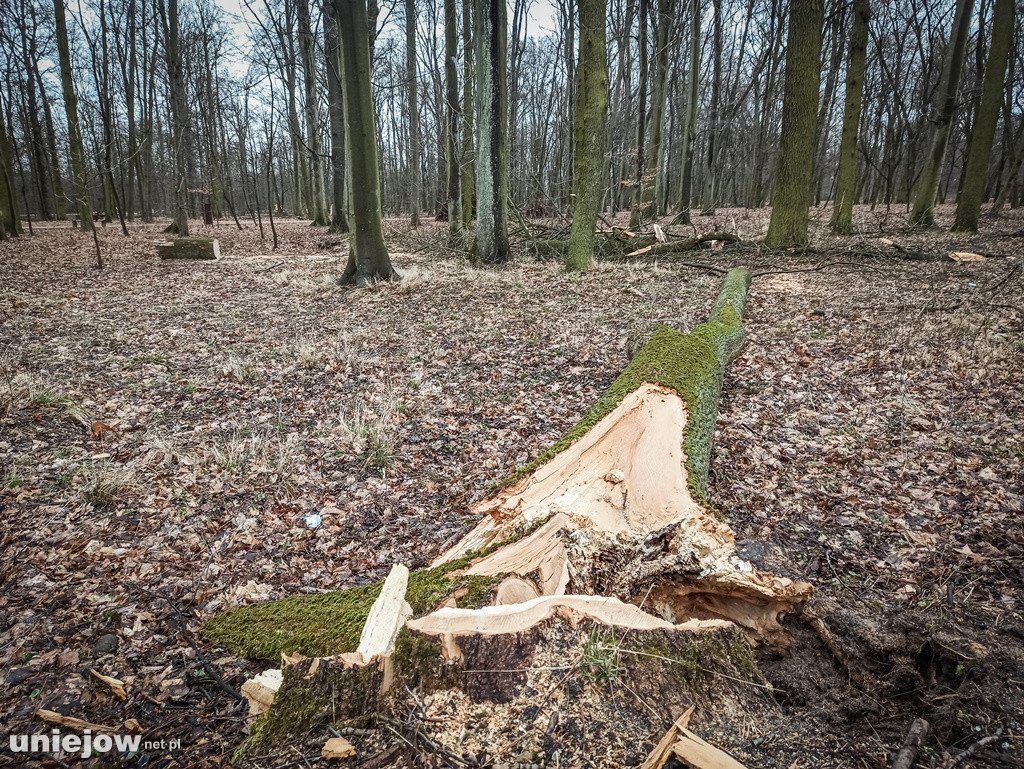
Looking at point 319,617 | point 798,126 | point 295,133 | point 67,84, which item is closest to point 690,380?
point 319,617

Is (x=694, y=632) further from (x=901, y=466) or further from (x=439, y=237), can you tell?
(x=439, y=237)

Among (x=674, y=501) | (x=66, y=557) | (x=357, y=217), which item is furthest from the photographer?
(x=357, y=217)

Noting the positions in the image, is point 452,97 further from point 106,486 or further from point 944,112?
point 106,486

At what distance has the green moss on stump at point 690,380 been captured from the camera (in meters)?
3.00

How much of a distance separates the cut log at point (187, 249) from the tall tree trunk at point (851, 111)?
16.3 meters

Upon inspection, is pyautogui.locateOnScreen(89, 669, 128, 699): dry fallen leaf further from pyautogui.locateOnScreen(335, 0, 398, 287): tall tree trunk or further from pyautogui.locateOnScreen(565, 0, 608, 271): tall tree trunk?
pyautogui.locateOnScreen(565, 0, 608, 271): tall tree trunk

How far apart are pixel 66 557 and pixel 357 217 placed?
7.95 m

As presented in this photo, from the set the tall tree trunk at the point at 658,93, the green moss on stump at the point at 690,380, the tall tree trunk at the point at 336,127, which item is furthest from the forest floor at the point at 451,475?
the tall tree trunk at the point at 336,127

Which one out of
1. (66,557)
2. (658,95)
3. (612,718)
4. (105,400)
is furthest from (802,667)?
(658,95)

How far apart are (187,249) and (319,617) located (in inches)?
568

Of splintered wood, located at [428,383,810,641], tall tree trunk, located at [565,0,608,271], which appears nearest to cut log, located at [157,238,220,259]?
tall tree trunk, located at [565,0,608,271]

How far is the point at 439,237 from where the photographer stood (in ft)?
52.2

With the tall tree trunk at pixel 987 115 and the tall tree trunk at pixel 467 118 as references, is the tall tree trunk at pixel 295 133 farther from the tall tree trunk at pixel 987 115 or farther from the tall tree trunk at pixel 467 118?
the tall tree trunk at pixel 987 115

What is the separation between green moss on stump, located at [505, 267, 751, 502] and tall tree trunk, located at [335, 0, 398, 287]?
6.69 meters
